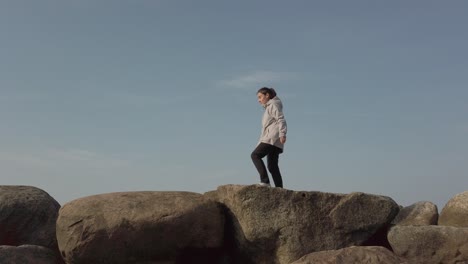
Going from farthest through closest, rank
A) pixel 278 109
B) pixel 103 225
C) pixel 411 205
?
pixel 411 205 → pixel 278 109 → pixel 103 225

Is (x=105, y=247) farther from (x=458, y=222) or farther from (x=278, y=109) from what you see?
(x=458, y=222)

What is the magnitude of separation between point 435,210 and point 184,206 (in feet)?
18.2

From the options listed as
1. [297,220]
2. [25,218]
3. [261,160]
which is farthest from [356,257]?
[25,218]

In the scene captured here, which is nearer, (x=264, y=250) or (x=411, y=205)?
(x=264, y=250)

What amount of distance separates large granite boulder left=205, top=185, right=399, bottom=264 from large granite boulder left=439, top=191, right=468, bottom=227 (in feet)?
5.97

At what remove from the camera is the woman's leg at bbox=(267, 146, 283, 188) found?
38.2ft

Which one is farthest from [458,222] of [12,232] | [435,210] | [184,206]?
[12,232]

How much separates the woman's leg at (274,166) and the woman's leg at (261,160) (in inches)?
4.9

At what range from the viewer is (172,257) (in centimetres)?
1123

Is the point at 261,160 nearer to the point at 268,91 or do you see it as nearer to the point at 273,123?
the point at 273,123

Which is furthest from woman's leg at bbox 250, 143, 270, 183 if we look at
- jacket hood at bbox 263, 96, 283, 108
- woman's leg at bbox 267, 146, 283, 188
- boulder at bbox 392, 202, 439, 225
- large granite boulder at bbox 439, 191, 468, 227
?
large granite boulder at bbox 439, 191, 468, 227

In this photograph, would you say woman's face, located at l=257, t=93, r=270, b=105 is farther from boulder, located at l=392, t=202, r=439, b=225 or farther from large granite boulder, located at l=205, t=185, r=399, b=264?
boulder, located at l=392, t=202, r=439, b=225

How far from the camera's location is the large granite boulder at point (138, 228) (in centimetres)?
1074

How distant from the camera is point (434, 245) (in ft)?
35.2
